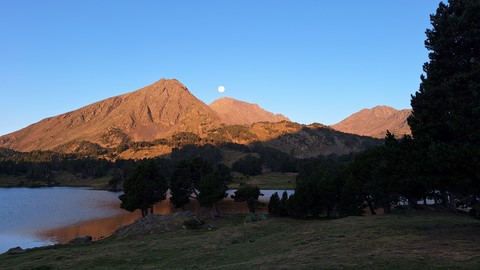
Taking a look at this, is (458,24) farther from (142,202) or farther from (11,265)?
(142,202)

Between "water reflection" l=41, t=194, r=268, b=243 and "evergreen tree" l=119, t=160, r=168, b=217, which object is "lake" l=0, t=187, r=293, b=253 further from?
"evergreen tree" l=119, t=160, r=168, b=217

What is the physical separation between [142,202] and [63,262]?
4862 cm

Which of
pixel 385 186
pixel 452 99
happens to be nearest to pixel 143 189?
pixel 385 186

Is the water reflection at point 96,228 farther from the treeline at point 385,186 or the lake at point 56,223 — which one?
the treeline at point 385,186

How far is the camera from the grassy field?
80.1 feet

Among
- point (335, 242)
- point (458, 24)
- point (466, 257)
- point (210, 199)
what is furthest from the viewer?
point (210, 199)

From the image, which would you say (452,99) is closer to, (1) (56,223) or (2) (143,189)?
(2) (143,189)

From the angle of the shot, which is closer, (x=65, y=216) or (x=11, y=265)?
(x=11, y=265)

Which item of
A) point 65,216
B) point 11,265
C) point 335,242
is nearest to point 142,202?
point 65,216

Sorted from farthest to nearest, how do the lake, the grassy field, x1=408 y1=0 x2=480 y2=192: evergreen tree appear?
the lake, x1=408 y1=0 x2=480 y2=192: evergreen tree, the grassy field

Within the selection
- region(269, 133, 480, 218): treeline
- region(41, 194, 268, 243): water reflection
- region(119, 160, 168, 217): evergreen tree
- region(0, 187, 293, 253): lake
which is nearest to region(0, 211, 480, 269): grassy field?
region(269, 133, 480, 218): treeline

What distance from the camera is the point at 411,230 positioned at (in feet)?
123

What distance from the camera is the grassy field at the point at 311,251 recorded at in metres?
24.4

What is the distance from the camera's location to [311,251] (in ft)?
103
